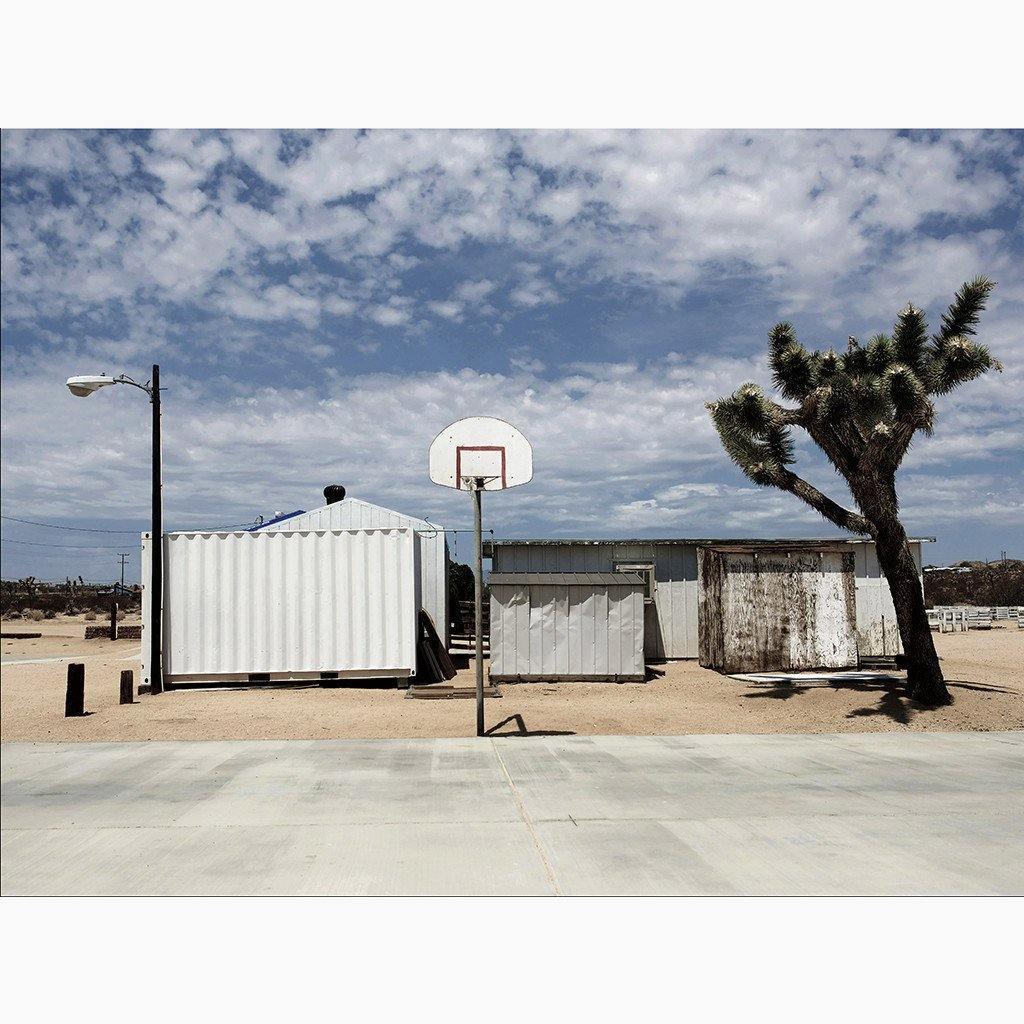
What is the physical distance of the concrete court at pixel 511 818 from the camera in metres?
5.31

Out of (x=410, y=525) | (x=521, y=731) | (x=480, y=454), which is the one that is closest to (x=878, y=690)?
(x=521, y=731)

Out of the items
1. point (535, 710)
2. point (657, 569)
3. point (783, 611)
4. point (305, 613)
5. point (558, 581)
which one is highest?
point (657, 569)

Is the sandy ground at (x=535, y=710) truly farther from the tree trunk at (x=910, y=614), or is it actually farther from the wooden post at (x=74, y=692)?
the tree trunk at (x=910, y=614)

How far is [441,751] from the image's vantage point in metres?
9.91

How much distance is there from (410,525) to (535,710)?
11.2 m

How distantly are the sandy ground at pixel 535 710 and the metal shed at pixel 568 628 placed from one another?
447 millimetres

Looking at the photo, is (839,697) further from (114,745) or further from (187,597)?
(187,597)

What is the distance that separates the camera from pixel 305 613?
53.6 feet

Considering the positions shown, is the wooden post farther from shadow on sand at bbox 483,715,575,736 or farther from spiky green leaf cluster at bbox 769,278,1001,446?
spiky green leaf cluster at bbox 769,278,1001,446

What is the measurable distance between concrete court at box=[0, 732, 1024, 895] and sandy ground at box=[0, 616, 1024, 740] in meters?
1.52

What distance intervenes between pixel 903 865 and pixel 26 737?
10302 mm

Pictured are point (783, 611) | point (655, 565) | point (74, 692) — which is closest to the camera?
point (74, 692)

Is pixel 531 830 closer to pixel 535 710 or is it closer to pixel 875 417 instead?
pixel 535 710

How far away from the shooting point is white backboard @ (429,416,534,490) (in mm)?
12250
